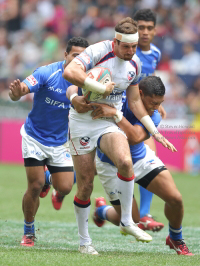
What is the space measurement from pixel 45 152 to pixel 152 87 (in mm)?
1779

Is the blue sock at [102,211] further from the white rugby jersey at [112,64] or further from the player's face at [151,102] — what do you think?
the white rugby jersey at [112,64]

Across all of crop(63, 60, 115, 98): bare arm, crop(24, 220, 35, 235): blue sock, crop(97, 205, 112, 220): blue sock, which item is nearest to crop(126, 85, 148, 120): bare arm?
crop(63, 60, 115, 98): bare arm

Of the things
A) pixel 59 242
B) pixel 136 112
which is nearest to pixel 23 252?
pixel 59 242

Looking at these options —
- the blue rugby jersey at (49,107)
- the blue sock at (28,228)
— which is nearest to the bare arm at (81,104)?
the blue rugby jersey at (49,107)

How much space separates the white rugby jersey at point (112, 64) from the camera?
538 cm

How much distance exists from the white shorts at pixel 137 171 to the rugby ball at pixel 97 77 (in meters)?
1.02

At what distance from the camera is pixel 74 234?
24.1 feet

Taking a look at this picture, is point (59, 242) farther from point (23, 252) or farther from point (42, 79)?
point (42, 79)

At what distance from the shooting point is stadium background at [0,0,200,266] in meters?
5.83

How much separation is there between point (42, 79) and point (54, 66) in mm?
379

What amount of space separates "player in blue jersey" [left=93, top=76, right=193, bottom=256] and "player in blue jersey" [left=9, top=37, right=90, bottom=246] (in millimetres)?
768

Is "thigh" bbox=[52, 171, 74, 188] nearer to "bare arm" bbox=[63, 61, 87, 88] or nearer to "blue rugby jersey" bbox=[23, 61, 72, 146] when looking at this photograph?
"blue rugby jersey" bbox=[23, 61, 72, 146]

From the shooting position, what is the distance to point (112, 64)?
5484 mm

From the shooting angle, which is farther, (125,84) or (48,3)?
(48,3)
